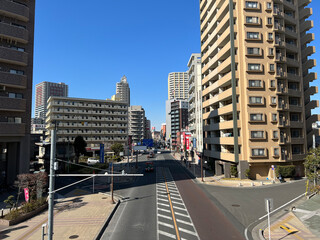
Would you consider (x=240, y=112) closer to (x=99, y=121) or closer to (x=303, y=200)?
(x=303, y=200)

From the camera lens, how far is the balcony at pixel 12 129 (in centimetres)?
3256

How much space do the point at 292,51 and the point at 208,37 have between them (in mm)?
20784

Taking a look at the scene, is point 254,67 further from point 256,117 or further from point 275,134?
point 275,134

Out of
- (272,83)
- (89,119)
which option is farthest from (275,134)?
(89,119)

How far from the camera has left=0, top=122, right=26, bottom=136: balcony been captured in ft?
107

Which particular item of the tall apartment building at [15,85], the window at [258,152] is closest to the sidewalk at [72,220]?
the tall apartment building at [15,85]

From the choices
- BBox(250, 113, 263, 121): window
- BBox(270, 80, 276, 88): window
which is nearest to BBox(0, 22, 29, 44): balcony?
BBox(250, 113, 263, 121): window

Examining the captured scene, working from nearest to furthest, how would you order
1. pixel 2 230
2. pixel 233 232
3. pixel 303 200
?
pixel 233 232 → pixel 2 230 → pixel 303 200

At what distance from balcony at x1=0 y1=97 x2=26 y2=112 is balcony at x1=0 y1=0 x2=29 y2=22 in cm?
1504

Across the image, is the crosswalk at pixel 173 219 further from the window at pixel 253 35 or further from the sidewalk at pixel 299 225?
the window at pixel 253 35

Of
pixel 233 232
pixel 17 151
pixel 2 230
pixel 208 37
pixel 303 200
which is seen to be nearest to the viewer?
pixel 233 232

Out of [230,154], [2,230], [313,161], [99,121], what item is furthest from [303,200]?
[99,121]

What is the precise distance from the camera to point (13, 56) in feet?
115

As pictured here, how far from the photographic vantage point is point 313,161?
24.3m
